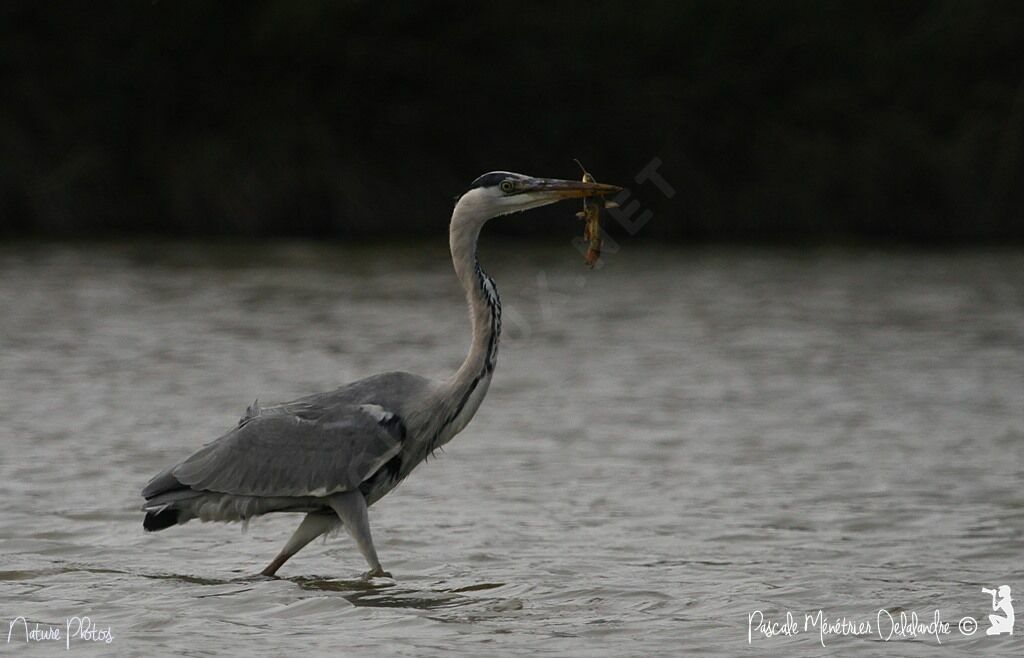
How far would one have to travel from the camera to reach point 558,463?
450 inches

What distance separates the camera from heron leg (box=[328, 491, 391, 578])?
316 inches

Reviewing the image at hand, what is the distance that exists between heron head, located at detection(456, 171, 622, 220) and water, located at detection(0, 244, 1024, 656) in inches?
69.5

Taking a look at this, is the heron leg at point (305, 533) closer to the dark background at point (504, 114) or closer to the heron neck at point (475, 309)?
the heron neck at point (475, 309)

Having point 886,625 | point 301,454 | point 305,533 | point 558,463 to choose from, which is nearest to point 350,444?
point 301,454

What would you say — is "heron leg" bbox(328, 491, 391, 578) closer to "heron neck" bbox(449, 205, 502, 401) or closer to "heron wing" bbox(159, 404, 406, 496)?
"heron wing" bbox(159, 404, 406, 496)

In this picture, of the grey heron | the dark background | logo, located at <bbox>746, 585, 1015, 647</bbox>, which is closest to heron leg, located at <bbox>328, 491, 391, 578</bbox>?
the grey heron

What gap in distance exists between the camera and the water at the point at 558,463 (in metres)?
7.59

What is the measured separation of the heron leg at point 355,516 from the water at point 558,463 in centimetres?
20

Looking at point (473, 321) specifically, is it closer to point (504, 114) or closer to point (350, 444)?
point (350, 444)

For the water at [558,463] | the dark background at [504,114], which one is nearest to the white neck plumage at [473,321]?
the water at [558,463]

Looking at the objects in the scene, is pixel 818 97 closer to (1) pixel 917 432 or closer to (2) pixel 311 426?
(1) pixel 917 432

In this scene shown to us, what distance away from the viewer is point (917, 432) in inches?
493


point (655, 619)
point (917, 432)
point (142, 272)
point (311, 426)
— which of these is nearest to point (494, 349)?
point (311, 426)

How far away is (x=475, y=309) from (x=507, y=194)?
0.56 meters
